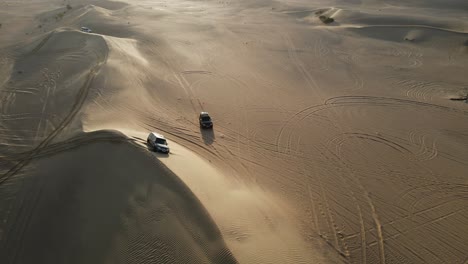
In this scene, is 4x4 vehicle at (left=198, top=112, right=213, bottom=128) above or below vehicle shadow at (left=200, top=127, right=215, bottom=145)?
above

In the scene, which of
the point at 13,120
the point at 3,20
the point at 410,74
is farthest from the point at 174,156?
the point at 3,20

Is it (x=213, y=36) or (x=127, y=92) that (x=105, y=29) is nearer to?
(x=213, y=36)

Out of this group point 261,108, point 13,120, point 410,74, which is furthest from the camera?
point 410,74

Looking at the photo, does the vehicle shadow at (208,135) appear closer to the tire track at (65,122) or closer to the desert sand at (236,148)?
the desert sand at (236,148)

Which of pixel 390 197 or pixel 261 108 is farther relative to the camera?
pixel 261 108

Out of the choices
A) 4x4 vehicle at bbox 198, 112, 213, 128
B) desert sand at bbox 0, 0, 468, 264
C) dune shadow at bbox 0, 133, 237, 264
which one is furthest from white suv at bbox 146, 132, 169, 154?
4x4 vehicle at bbox 198, 112, 213, 128

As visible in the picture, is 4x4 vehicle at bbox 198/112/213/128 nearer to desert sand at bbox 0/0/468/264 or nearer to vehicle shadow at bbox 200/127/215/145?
vehicle shadow at bbox 200/127/215/145

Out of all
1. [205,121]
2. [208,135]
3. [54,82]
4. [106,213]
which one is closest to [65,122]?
[54,82]

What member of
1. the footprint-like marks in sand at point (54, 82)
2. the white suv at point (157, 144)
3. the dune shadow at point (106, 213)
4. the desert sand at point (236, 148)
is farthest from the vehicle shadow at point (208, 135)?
the footprint-like marks in sand at point (54, 82)
